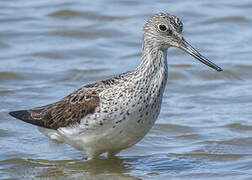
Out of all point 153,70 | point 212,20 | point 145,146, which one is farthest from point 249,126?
point 212,20

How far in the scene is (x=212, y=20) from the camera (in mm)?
18453

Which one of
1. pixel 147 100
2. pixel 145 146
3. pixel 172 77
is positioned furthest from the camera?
pixel 172 77

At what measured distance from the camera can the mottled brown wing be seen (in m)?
10.5

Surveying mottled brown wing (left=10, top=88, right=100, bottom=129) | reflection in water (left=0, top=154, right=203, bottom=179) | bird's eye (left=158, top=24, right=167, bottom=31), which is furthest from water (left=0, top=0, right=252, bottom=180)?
bird's eye (left=158, top=24, right=167, bottom=31)

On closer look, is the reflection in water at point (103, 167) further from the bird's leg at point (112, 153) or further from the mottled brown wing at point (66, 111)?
the mottled brown wing at point (66, 111)

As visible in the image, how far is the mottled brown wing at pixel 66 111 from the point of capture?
1052cm

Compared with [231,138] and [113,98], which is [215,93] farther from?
[113,98]

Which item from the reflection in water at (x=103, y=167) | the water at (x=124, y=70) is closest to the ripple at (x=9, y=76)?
the water at (x=124, y=70)

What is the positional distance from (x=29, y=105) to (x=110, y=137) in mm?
3603

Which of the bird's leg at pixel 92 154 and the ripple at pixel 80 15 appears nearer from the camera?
the bird's leg at pixel 92 154

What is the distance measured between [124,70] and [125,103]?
17.0ft

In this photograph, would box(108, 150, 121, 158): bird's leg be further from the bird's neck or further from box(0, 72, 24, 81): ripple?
box(0, 72, 24, 81): ripple

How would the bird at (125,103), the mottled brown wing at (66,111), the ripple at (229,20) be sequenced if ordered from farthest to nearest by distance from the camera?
the ripple at (229,20) → the mottled brown wing at (66,111) → the bird at (125,103)

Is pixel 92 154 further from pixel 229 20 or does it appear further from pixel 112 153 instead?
pixel 229 20
